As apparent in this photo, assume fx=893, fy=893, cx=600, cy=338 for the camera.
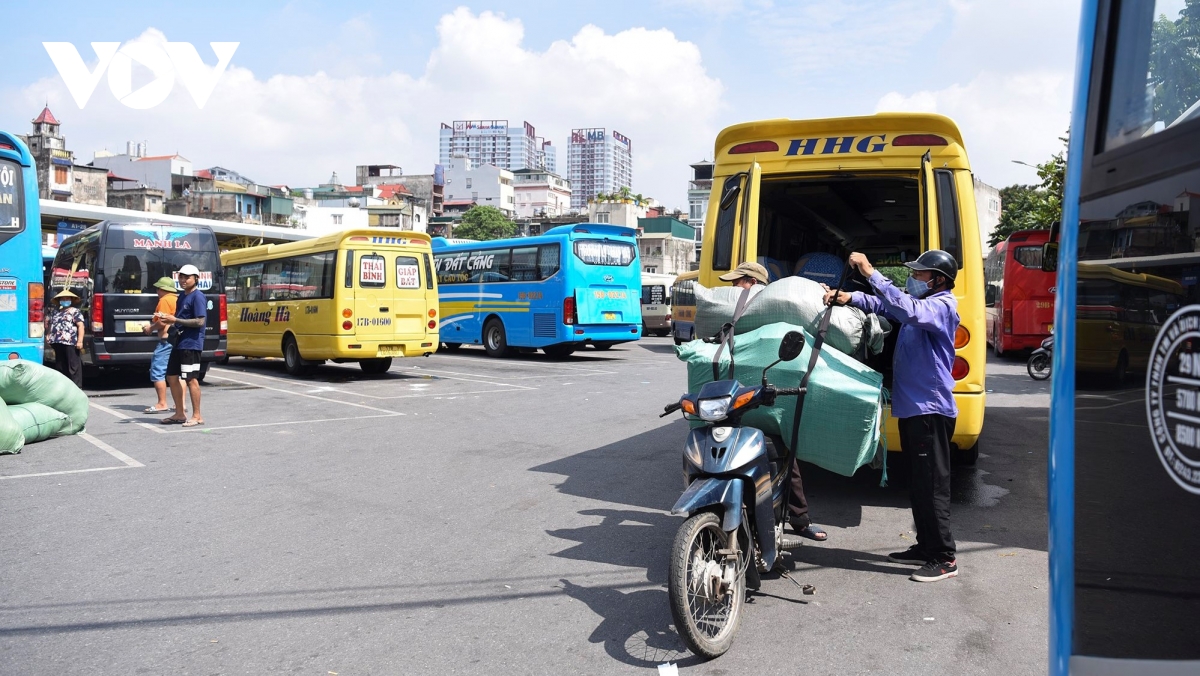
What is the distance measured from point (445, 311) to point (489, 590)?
71.3 ft

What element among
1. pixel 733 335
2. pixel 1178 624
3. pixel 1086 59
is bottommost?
pixel 1178 624

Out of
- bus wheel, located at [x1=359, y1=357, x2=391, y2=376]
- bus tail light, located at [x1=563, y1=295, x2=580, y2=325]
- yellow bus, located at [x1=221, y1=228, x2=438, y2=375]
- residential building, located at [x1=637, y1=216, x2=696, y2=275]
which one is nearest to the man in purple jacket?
yellow bus, located at [x1=221, y1=228, x2=438, y2=375]

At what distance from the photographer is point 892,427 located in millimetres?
6473

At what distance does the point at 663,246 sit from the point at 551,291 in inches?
2177

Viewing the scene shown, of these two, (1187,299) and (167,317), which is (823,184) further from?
(167,317)

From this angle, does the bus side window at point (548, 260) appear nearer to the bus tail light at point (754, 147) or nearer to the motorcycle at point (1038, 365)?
the motorcycle at point (1038, 365)

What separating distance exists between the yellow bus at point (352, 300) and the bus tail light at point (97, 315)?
12.1 feet

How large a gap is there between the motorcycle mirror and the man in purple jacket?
562mm

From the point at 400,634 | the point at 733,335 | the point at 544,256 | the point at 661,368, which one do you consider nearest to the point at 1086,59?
the point at 733,335

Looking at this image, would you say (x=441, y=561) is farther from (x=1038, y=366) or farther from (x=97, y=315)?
(x=1038, y=366)

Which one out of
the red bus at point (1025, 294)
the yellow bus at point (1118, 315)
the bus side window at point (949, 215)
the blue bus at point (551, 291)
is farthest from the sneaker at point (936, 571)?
the red bus at point (1025, 294)

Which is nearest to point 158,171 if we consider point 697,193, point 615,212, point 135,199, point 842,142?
point 135,199

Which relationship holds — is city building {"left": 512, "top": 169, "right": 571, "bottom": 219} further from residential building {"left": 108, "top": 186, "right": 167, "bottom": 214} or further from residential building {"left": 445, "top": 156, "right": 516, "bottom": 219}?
residential building {"left": 108, "top": 186, "right": 167, "bottom": 214}

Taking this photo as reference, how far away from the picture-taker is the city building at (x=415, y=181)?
10394cm
